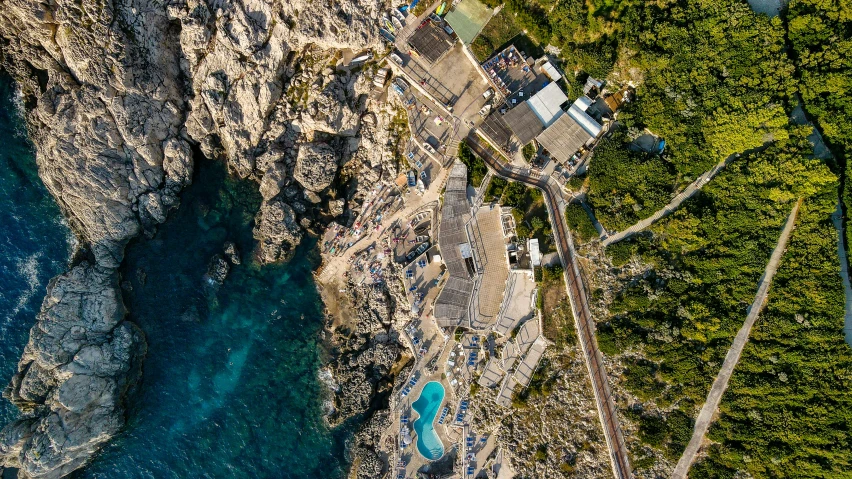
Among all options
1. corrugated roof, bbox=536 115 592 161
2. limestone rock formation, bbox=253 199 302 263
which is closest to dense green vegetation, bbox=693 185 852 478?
corrugated roof, bbox=536 115 592 161

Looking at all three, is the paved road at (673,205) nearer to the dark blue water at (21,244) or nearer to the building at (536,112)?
the building at (536,112)

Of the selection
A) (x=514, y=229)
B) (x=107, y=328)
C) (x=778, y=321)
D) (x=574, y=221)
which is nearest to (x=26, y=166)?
(x=107, y=328)

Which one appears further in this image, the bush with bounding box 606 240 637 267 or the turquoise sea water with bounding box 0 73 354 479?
the turquoise sea water with bounding box 0 73 354 479

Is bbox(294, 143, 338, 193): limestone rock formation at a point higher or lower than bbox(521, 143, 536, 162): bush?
lower

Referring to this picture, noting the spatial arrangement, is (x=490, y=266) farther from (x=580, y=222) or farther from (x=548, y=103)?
(x=548, y=103)

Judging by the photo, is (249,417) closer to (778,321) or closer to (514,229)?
(514,229)

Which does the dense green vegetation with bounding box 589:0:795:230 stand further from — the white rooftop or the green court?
the green court

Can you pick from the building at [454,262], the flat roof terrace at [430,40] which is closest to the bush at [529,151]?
the building at [454,262]

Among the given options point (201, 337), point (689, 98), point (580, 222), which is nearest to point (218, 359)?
point (201, 337)
